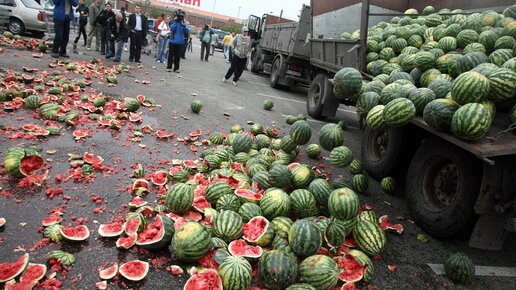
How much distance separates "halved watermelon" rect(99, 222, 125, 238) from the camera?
2969 mm

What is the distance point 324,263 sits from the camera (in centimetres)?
269

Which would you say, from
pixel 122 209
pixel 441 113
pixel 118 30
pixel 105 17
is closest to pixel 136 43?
pixel 118 30

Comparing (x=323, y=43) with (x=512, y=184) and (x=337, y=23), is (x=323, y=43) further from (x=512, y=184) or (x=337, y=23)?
(x=512, y=184)

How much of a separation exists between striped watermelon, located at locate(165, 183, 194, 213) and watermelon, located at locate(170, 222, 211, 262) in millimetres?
572

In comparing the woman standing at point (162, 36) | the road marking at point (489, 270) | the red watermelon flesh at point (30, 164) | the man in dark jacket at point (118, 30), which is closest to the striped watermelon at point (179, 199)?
the red watermelon flesh at point (30, 164)

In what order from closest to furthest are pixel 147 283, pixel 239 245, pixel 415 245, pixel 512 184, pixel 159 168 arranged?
1. pixel 147 283
2. pixel 239 245
3. pixel 512 184
4. pixel 415 245
5. pixel 159 168

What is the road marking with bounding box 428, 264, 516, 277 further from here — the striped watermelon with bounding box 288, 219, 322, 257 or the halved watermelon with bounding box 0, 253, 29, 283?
the halved watermelon with bounding box 0, 253, 29, 283

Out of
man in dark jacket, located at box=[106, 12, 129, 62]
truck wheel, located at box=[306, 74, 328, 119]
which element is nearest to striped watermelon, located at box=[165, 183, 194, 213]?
truck wheel, located at box=[306, 74, 328, 119]

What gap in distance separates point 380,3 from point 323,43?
80.0 inches

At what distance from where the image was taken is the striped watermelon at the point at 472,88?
3.44 metres

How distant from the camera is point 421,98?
13.4 ft

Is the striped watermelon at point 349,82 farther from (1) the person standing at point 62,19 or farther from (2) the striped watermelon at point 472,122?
(1) the person standing at point 62,19

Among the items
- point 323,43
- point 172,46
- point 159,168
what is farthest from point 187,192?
point 172,46

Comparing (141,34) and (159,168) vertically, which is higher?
(141,34)
